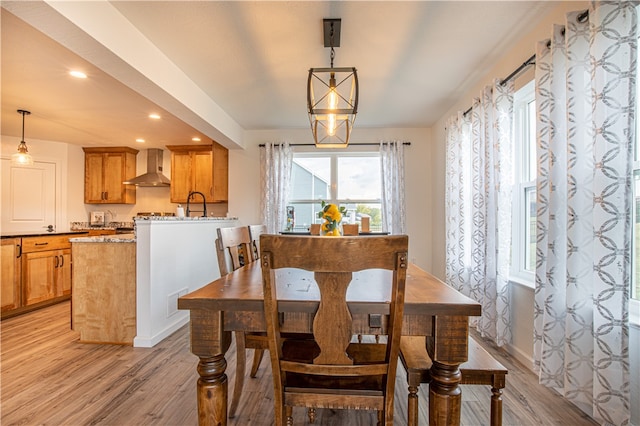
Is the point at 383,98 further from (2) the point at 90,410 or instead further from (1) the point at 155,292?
(2) the point at 90,410

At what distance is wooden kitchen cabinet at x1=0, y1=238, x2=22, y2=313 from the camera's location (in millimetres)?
3268

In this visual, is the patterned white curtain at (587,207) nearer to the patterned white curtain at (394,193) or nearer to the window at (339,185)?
the patterned white curtain at (394,193)

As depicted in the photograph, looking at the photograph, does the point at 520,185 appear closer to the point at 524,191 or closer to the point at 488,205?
the point at 524,191

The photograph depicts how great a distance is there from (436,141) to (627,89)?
2.90m

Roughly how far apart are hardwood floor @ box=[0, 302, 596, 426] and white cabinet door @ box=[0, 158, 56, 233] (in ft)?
8.36

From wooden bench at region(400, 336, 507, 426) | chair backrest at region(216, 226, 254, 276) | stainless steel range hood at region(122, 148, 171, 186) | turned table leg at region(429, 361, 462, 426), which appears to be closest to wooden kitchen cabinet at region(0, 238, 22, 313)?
stainless steel range hood at region(122, 148, 171, 186)

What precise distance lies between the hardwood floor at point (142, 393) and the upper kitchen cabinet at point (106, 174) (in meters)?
2.99

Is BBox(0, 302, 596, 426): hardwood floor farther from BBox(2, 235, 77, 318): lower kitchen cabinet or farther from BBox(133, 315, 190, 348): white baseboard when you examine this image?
BBox(2, 235, 77, 318): lower kitchen cabinet

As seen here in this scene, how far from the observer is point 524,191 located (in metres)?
2.52

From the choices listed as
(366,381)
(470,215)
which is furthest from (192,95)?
(470,215)

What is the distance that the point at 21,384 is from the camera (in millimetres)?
1966

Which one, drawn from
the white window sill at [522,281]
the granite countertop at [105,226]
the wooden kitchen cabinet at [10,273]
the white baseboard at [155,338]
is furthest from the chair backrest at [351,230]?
the granite countertop at [105,226]

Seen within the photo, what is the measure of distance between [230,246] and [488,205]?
7.00 feet

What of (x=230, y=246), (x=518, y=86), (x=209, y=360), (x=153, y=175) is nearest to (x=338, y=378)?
(x=209, y=360)
